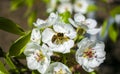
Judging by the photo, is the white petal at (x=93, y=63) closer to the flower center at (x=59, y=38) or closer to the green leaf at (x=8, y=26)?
the flower center at (x=59, y=38)

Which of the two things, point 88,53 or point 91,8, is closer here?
point 88,53

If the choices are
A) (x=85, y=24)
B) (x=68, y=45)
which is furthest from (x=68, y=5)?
(x=68, y=45)

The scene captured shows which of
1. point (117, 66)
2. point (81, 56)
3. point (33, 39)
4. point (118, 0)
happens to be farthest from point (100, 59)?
point (118, 0)

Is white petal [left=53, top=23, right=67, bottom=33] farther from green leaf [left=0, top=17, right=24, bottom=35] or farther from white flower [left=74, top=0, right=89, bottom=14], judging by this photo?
white flower [left=74, top=0, right=89, bottom=14]

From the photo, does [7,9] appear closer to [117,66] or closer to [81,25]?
[117,66]

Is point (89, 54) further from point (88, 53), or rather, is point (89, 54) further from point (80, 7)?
point (80, 7)

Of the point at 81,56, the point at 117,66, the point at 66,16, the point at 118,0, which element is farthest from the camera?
the point at 118,0
